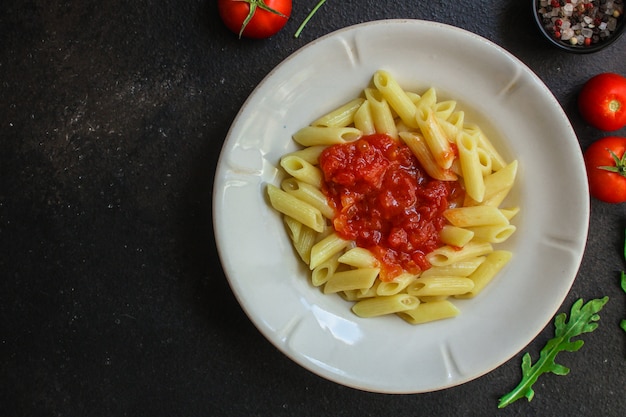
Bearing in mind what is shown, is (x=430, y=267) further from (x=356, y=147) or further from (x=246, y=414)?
(x=246, y=414)

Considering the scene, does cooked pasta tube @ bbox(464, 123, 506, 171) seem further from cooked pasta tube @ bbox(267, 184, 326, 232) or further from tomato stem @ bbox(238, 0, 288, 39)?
tomato stem @ bbox(238, 0, 288, 39)

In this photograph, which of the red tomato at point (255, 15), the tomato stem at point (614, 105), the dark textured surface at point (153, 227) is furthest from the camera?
the dark textured surface at point (153, 227)

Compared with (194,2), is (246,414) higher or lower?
lower

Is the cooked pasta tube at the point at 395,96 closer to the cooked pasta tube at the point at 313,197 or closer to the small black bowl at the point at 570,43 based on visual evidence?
the cooked pasta tube at the point at 313,197

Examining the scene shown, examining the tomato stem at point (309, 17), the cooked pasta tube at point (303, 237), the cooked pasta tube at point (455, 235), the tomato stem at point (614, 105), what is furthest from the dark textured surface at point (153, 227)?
the cooked pasta tube at point (455, 235)

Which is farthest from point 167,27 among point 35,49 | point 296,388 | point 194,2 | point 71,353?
point 296,388

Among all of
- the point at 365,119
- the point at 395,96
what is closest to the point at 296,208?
the point at 365,119

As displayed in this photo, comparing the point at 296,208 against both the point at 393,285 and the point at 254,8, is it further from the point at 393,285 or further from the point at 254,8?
the point at 254,8
